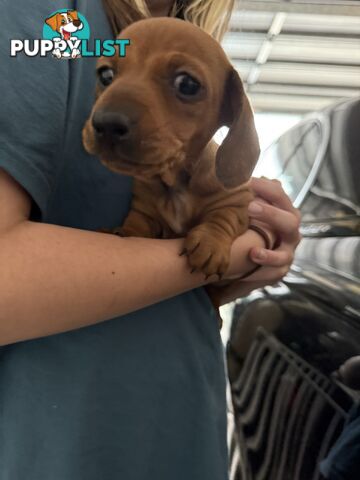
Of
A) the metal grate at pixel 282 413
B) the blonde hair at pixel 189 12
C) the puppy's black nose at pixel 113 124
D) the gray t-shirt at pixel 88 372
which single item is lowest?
the metal grate at pixel 282 413

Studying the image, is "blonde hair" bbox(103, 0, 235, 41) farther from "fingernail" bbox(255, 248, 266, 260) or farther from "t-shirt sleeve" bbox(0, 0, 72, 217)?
"fingernail" bbox(255, 248, 266, 260)

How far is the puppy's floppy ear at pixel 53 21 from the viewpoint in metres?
0.72

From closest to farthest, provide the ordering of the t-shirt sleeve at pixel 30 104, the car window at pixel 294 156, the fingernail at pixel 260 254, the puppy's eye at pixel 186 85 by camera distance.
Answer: the t-shirt sleeve at pixel 30 104
the puppy's eye at pixel 186 85
the fingernail at pixel 260 254
the car window at pixel 294 156

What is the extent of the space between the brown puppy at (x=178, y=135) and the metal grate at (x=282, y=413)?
369mm

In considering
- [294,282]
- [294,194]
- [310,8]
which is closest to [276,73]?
[310,8]

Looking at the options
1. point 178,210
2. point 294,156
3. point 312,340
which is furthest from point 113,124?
point 294,156

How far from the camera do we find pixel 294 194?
70.2 inches

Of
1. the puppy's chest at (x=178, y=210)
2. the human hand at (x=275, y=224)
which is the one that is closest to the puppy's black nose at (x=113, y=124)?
the puppy's chest at (x=178, y=210)

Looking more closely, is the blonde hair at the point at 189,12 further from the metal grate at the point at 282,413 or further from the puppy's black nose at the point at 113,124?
the metal grate at the point at 282,413

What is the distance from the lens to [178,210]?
92cm

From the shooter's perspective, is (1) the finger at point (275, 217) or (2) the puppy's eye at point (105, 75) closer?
(2) the puppy's eye at point (105, 75)

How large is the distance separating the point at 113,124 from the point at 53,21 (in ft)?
0.56

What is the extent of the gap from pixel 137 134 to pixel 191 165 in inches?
7.7

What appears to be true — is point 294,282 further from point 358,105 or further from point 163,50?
point 163,50
